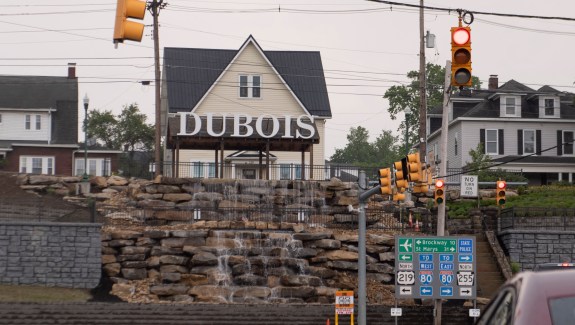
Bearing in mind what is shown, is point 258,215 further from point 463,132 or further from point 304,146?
point 463,132

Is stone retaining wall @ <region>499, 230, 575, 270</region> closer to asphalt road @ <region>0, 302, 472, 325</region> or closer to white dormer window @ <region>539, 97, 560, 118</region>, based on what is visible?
asphalt road @ <region>0, 302, 472, 325</region>

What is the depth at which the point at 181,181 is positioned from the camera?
158 ft

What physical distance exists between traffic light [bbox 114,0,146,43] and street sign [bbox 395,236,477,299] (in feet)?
62.7

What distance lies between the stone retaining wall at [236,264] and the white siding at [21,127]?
96.5ft

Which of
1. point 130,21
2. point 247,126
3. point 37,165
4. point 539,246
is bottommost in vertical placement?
point 539,246

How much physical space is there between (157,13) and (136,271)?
18.9 meters

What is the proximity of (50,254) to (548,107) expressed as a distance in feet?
124

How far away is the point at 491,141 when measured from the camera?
225 feet

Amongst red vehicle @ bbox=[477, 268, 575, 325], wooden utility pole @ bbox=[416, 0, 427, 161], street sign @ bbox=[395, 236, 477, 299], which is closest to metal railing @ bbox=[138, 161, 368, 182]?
wooden utility pole @ bbox=[416, 0, 427, 161]

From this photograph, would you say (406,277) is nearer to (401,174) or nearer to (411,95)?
(401,174)

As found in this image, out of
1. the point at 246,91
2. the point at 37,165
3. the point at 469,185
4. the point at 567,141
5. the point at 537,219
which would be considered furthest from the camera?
the point at 37,165

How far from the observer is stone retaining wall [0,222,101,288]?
41.0 m

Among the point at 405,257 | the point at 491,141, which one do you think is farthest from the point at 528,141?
the point at 405,257

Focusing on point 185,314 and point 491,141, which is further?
point 491,141
